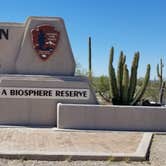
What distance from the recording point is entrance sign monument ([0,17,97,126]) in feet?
46.8

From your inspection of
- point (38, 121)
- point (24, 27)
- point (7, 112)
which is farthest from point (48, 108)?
point (24, 27)

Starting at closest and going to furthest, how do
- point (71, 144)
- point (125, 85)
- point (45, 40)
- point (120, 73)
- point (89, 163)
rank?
point (89, 163) → point (71, 144) → point (45, 40) → point (125, 85) → point (120, 73)

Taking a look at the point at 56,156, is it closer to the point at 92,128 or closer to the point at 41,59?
the point at 92,128

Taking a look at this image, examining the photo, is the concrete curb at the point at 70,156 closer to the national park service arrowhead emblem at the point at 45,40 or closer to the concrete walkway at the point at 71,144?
the concrete walkway at the point at 71,144

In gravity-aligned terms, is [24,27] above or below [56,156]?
above

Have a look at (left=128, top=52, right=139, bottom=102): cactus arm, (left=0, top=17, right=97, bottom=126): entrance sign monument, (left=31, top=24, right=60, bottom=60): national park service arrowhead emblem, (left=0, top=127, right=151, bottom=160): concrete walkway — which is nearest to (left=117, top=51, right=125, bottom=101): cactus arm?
(left=128, top=52, right=139, bottom=102): cactus arm

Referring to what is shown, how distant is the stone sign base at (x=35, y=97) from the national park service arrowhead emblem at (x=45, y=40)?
1122 millimetres

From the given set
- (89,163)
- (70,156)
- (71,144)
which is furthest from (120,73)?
(89,163)

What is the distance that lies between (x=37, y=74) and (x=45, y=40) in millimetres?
1391

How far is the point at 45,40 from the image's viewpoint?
15109mm

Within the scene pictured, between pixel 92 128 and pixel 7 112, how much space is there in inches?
129

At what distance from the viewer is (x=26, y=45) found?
15.1m

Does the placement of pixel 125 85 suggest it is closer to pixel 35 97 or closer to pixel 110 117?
pixel 110 117

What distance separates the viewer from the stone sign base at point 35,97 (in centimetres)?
1419
